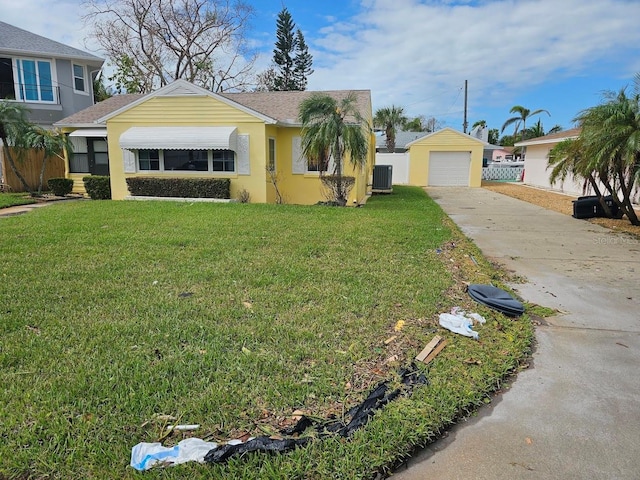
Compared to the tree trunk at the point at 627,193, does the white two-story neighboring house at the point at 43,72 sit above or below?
above

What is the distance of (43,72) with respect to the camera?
22.0m

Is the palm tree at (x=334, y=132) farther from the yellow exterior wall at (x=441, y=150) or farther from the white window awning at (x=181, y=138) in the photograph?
the yellow exterior wall at (x=441, y=150)

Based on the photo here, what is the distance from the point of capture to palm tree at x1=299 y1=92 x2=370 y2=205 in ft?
42.5

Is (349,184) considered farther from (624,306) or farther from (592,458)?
(592,458)

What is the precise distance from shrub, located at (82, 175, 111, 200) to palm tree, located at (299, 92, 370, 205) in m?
7.40

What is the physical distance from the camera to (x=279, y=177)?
50.3 ft

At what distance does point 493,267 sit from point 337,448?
5.31 m

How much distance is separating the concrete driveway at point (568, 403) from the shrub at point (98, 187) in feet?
45.5

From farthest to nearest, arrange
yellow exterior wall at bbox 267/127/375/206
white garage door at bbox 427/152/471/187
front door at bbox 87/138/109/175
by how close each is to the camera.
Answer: white garage door at bbox 427/152/471/187, front door at bbox 87/138/109/175, yellow exterior wall at bbox 267/127/375/206

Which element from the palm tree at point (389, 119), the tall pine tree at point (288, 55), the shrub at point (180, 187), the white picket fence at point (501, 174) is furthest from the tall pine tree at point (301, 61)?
the shrub at point (180, 187)

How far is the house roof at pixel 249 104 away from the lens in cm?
1407

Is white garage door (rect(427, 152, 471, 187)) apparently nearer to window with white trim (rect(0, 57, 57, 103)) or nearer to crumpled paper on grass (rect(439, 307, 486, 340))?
window with white trim (rect(0, 57, 57, 103))

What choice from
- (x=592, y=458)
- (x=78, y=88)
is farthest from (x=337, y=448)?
(x=78, y=88)

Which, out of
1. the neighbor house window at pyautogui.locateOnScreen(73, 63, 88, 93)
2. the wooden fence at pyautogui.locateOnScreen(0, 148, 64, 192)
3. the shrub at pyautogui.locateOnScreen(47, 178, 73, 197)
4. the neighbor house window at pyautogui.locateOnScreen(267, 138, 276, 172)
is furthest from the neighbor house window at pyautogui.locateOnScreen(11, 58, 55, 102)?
the neighbor house window at pyautogui.locateOnScreen(267, 138, 276, 172)
